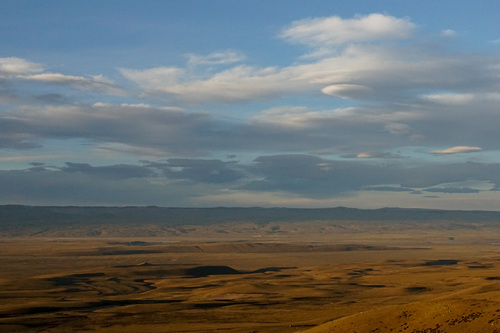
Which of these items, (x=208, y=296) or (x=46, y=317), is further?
(x=208, y=296)

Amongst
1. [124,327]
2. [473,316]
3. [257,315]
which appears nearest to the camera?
[473,316]

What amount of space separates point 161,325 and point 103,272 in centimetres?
6832

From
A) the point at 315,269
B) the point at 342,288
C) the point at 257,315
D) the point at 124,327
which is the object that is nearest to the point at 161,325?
the point at 124,327

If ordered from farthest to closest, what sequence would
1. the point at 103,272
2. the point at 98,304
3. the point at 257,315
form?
the point at 103,272
the point at 98,304
the point at 257,315

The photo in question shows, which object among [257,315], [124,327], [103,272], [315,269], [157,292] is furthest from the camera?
[315,269]

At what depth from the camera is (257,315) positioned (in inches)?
2724

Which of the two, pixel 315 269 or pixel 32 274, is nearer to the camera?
pixel 32 274

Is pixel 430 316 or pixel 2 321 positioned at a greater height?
pixel 430 316

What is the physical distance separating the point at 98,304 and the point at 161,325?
23.1 metres

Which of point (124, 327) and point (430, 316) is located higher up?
point (430, 316)

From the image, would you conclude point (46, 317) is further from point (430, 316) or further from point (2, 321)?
point (430, 316)

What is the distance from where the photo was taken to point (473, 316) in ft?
134

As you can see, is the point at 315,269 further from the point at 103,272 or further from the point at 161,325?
the point at 161,325

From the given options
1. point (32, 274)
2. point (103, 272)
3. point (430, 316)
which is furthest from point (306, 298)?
point (32, 274)
